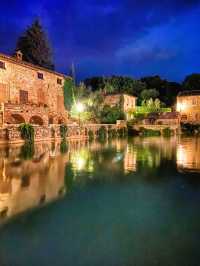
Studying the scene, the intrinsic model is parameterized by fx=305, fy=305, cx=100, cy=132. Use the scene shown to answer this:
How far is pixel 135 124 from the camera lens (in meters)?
50.8

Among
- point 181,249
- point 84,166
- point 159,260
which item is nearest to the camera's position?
point 159,260

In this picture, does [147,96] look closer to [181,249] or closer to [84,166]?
[84,166]

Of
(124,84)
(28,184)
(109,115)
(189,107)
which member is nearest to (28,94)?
(109,115)

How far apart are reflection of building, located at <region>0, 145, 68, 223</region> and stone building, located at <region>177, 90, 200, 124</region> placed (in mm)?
57168

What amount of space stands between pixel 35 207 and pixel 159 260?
368 centimetres

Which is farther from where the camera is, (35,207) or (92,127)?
(92,127)

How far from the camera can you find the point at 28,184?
10.2 meters

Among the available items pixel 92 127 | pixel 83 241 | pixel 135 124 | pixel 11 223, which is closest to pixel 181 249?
pixel 83 241

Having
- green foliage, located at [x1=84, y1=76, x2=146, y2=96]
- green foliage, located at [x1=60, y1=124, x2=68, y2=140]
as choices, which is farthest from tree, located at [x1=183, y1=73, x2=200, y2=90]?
green foliage, located at [x1=60, y1=124, x2=68, y2=140]

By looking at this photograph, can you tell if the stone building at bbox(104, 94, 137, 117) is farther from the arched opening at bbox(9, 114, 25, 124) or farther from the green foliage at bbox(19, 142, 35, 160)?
the green foliage at bbox(19, 142, 35, 160)

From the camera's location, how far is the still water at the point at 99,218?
4.89m

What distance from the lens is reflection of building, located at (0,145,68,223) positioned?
25.3 feet

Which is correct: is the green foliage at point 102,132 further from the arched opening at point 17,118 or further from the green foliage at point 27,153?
the green foliage at point 27,153

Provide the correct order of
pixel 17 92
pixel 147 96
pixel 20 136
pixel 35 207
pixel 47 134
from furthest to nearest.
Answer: pixel 147 96, pixel 17 92, pixel 47 134, pixel 20 136, pixel 35 207
